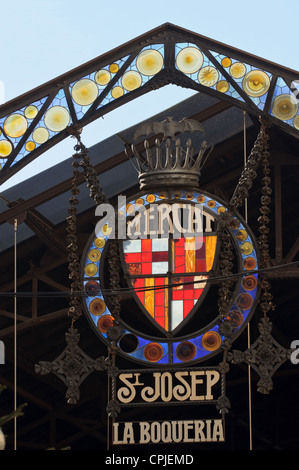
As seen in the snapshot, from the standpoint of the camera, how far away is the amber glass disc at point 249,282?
742 inches

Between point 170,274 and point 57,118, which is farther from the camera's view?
point 57,118

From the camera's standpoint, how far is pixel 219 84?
19.5 m

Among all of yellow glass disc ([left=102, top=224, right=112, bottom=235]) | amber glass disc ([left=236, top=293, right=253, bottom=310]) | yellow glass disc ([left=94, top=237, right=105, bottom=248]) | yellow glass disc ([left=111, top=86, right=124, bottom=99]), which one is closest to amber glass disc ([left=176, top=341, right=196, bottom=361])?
amber glass disc ([left=236, top=293, right=253, bottom=310])

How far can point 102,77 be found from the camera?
776 inches

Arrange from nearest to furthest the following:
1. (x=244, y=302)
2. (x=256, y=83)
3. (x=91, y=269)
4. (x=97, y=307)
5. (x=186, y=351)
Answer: (x=186, y=351), (x=244, y=302), (x=97, y=307), (x=91, y=269), (x=256, y=83)

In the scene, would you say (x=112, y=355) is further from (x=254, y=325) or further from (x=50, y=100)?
(x=254, y=325)

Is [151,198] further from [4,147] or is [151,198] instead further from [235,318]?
[4,147]

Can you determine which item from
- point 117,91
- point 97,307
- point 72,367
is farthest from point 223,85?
point 72,367

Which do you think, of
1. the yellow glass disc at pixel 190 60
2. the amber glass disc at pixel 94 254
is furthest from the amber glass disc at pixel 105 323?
the yellow glass disc at pixel 190 60

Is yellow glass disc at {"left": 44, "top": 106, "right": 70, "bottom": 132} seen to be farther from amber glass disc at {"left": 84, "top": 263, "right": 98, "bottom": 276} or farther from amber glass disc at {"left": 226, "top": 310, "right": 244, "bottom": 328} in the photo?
amber glass disc at {"left": 226, "top": 310, "right": 244, "bottom": 328}

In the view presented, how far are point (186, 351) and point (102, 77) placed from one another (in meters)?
4.32

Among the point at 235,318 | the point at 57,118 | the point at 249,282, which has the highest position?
the point at 57,118
